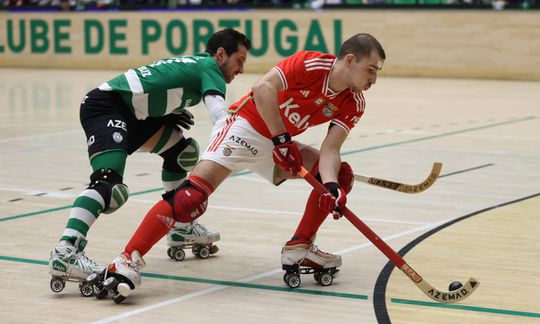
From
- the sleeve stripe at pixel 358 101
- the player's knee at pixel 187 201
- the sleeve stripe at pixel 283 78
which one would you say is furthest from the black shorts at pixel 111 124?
the sleeve stripe at pixel 358 101

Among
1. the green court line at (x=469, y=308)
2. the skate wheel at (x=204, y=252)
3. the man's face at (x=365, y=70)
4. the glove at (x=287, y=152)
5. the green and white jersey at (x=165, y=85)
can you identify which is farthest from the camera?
the skate wheel at (x=204, y=252)

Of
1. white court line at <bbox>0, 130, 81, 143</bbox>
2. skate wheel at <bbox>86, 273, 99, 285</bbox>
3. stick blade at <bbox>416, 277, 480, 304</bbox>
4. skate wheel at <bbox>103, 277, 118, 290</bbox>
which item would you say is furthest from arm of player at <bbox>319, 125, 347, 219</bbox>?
white court line at <bbox>0, 130, 81, 143</bbox>

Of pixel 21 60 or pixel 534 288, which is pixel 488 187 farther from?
pixel 21 60

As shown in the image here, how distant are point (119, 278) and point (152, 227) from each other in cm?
37

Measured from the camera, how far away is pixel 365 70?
589 centimetres

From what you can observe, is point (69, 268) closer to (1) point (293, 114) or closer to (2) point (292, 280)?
(2) point (292, 280)

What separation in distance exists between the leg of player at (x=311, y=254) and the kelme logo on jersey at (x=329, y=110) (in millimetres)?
326

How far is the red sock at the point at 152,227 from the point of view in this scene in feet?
19.3

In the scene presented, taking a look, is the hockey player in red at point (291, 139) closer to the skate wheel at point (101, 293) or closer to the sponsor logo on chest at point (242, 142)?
the sponsor logo on chest at point (242, 142)

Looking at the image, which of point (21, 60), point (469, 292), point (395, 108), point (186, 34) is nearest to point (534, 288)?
point (469, 292)

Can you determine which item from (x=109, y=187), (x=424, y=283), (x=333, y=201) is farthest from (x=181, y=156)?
(x=424, y=283)

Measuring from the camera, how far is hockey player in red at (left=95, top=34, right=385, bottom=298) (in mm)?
5871

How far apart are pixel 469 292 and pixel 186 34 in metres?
20.7

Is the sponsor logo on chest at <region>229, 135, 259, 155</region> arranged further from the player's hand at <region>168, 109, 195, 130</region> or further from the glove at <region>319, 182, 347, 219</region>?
the player's hand at <region>168, 109, 195, 130</region>
